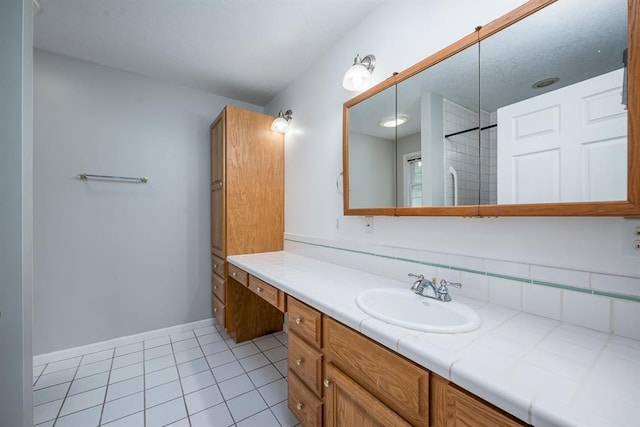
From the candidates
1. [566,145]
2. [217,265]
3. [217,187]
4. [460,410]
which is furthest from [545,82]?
[217,265]

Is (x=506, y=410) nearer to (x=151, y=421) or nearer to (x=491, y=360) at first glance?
(x=491, y=360)

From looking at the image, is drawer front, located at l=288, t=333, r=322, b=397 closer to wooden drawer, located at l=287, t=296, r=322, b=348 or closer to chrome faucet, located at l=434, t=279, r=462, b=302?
wooden drawer, located at l=287, t=296, r=322, b=348

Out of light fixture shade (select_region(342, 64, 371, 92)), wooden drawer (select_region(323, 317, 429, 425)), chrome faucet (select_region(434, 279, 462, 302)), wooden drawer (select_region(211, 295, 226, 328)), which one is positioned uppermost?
light fixture shade (select_region(342, 64, 371, 92))

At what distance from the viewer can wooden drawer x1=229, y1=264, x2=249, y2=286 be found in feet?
6.32

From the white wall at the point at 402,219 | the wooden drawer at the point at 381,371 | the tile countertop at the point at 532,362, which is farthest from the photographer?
the white wall at the point at 402,219

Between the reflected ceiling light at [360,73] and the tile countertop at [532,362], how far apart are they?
126 centimetres

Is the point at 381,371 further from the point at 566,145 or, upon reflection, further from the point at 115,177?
the point at 115,177

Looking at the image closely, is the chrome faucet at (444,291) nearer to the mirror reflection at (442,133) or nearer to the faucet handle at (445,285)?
the faucet handle at (445,285)

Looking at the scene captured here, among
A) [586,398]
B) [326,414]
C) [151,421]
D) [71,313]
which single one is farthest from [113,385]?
[586,398]

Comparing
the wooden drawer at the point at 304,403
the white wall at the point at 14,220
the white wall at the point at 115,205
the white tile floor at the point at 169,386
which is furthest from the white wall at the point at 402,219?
the white wall at the point at 14,220

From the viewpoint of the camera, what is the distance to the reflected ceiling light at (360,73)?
1486mm

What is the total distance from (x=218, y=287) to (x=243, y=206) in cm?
83

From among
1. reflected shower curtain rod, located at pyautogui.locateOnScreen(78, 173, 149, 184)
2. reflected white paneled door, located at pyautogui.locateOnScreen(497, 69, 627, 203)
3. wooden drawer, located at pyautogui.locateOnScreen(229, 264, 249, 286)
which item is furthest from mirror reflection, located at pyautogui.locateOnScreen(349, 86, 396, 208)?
reflected shower curtain rod, located at pyautogui.locateOnScreen(78, 173, 149, 184)

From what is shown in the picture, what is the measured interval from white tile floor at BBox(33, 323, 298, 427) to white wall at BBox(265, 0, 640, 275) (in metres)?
1.13
